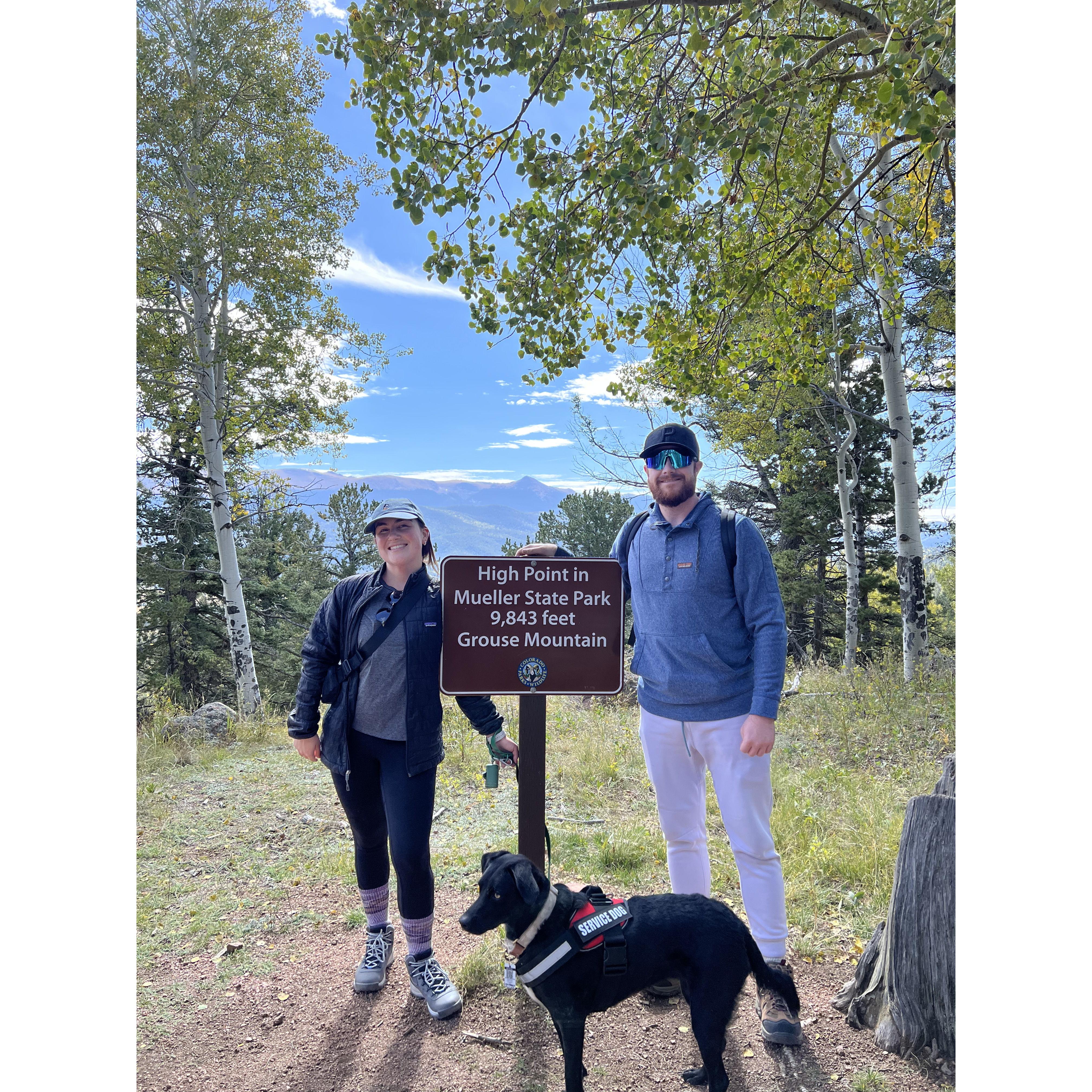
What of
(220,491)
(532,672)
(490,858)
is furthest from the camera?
(220,491)

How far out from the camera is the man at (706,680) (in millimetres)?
2750

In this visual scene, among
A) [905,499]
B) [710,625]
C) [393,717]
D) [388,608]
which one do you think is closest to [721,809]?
[710,625]

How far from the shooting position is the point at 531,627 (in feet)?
9.82

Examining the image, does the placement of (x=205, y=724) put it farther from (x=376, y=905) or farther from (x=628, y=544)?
(x=628, y=544)

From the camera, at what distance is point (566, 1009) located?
7.51 ft

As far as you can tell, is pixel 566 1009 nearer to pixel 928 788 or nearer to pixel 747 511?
pixel 928 788

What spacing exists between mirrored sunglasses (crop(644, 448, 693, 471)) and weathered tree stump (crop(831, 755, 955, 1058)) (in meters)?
1.53

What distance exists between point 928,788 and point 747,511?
12.4 m

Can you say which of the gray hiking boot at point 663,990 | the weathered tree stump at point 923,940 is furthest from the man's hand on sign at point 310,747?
the weathered tree stump at point 923,940

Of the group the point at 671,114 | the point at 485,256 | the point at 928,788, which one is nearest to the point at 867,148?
the point at 671,114

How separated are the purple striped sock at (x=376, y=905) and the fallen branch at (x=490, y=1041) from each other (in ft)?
2.10

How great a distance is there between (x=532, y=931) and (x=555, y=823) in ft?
10.4

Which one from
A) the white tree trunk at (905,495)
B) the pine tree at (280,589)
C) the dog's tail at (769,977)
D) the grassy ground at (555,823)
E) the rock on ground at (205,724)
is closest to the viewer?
the dog's tail at (769,977)

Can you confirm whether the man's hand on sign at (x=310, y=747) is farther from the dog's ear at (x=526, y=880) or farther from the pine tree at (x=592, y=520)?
the pine tree at (x=592, y=520)
